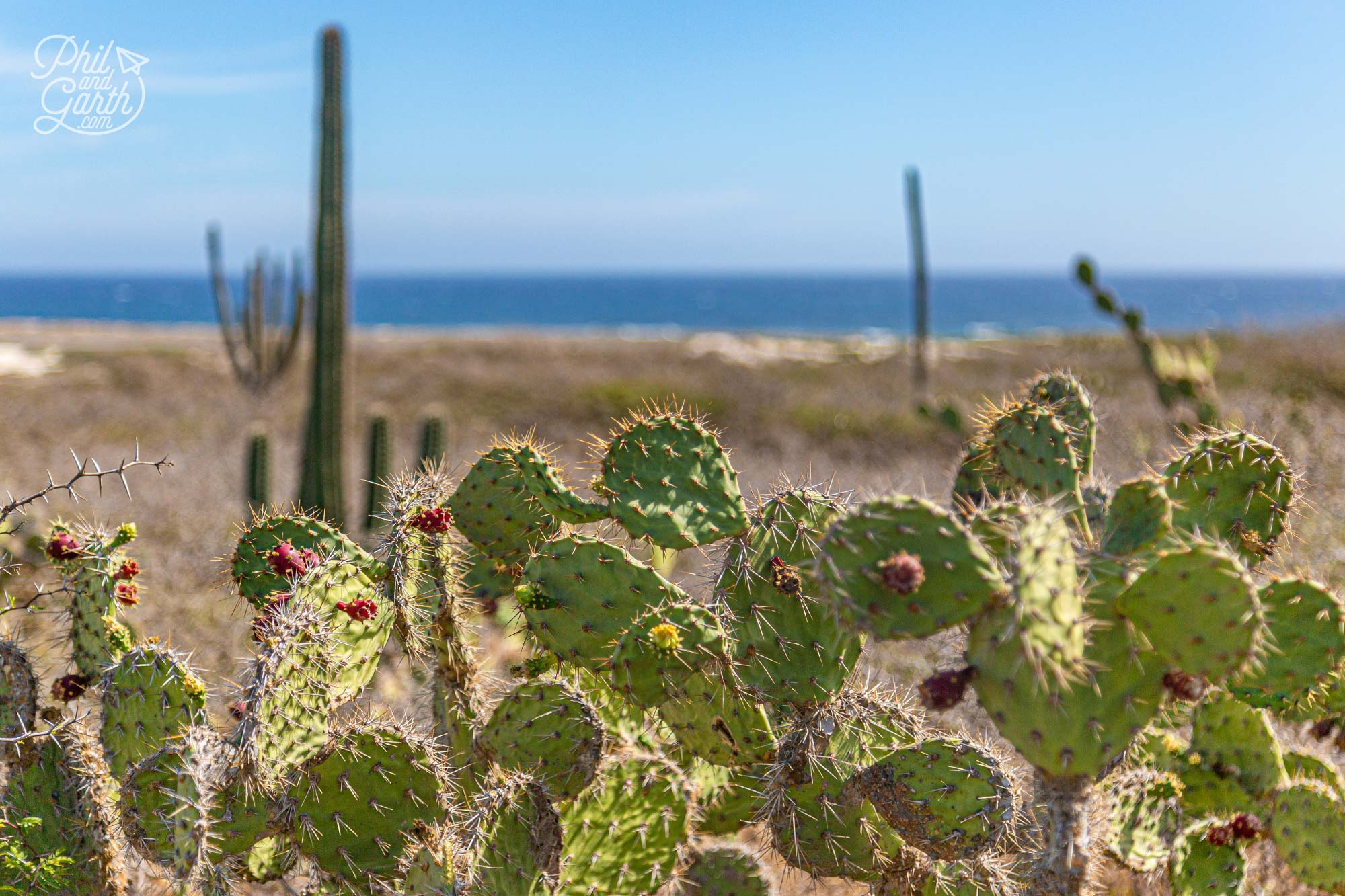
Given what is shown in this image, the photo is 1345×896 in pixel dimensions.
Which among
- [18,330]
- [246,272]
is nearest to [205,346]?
[18,330]

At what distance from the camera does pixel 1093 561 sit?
1.78m

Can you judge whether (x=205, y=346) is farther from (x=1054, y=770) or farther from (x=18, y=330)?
(x=1054, y=770)

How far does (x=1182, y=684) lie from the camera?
5.49 feet

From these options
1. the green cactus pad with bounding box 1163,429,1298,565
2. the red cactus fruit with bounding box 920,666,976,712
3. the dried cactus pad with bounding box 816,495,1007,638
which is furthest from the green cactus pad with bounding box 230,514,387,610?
the green cactus pad with bounding box 1163,429,1298,565

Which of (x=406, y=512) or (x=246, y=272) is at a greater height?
(x=246, y=272)

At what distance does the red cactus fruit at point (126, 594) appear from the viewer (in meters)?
2.48

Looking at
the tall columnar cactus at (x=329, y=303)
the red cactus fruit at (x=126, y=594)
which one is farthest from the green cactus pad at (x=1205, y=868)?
the tall columnar cactus at (x=329, y=303)

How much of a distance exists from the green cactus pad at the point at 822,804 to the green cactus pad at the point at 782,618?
95 mm

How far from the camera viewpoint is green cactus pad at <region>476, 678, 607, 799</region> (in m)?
2.25

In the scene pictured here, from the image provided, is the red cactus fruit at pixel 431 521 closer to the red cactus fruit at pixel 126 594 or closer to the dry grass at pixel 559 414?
the dry grass at pixel 559 414

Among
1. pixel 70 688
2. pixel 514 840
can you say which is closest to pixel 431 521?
pixel 514 840

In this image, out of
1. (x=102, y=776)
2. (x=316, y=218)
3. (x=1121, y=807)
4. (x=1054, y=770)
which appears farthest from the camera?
(x=316, y=218)

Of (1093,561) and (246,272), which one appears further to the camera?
(246,272)

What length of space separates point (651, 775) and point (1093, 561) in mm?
1185
